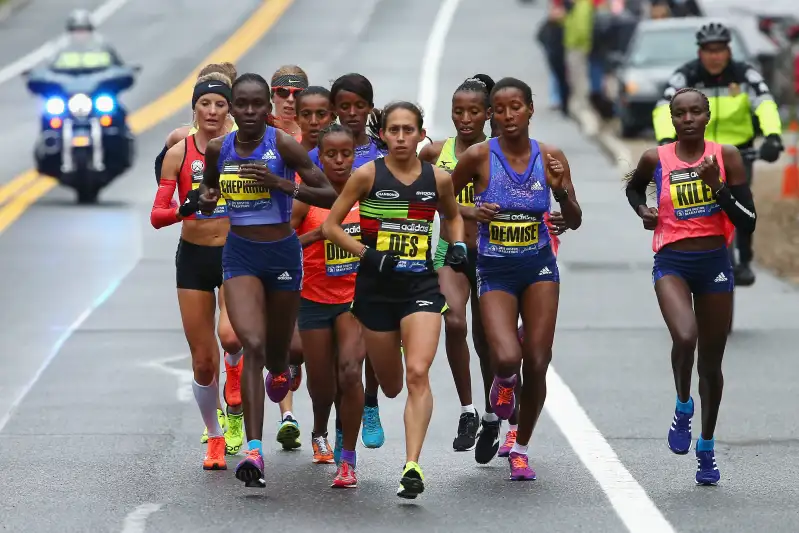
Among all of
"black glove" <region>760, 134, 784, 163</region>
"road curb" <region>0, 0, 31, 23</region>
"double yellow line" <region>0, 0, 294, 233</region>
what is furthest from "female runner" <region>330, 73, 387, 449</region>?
"road curb" <region>0, 0, 31, 23</region>

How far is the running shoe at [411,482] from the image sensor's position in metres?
9.35

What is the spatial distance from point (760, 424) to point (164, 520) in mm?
4397

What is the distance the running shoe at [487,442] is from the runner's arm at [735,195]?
1824 millimetres

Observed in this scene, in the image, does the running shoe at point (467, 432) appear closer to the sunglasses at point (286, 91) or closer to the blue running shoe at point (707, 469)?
the blue running shoe at point (707, 469)

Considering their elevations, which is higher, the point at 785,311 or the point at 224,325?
the point at 224,325

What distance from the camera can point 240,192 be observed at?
32.9 feet

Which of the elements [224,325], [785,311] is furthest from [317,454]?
[785,311]

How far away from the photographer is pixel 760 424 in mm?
11977

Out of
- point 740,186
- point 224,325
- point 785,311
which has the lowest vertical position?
point 785,311

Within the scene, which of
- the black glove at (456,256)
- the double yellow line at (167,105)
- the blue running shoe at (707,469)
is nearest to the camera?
the black glove at (456,256)

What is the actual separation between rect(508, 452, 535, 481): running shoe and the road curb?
40.0 m

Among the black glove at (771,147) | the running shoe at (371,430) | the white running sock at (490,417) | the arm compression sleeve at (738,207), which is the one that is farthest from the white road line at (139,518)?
the black glove at (771,147)

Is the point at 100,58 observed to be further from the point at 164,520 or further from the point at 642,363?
the point at 164,520

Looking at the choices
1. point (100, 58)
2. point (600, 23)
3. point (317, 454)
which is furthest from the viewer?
point (600, 23)
